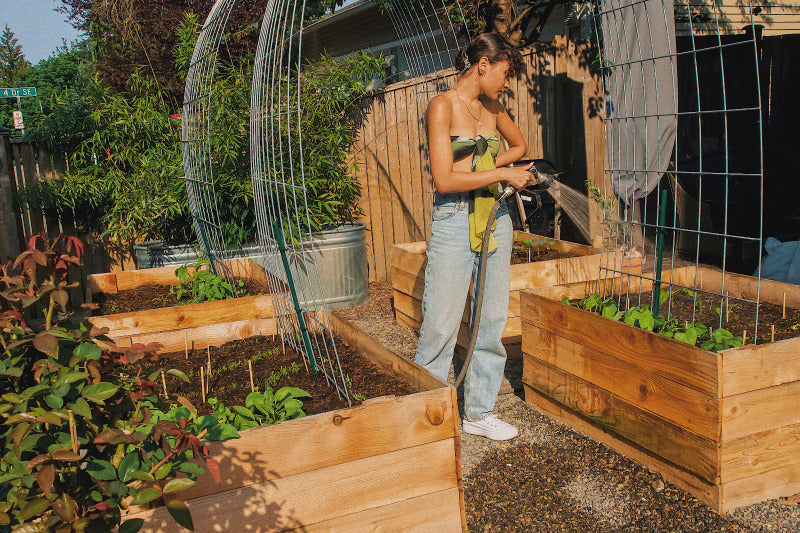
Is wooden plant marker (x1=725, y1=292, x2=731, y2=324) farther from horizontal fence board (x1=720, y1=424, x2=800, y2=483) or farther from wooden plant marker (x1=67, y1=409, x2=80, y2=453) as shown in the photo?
wooden plant marker (x1=67, y1=409, x2=80, y2=453)

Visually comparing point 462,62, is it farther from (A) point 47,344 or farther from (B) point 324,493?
(A) point 47,344

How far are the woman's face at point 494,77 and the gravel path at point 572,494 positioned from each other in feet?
5.22

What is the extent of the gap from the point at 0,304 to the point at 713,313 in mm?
3089

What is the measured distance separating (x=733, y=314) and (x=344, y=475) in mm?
2246

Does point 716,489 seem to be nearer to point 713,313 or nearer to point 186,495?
point 713,313

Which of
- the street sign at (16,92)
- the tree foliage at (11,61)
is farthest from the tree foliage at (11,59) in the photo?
the street sign at (16,92)

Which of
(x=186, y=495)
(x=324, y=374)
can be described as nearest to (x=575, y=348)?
(x=324, y=374)

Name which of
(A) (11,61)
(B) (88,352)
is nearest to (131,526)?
(B) (88,352)

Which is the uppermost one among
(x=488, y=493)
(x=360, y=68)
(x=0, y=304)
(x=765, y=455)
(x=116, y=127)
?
(x=360, y=68)

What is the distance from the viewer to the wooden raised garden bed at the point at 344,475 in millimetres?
1966

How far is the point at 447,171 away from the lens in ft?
9.21

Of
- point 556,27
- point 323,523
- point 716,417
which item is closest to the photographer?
point 323,523

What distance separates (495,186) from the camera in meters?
2.95

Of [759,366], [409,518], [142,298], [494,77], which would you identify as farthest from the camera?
[142,298]
